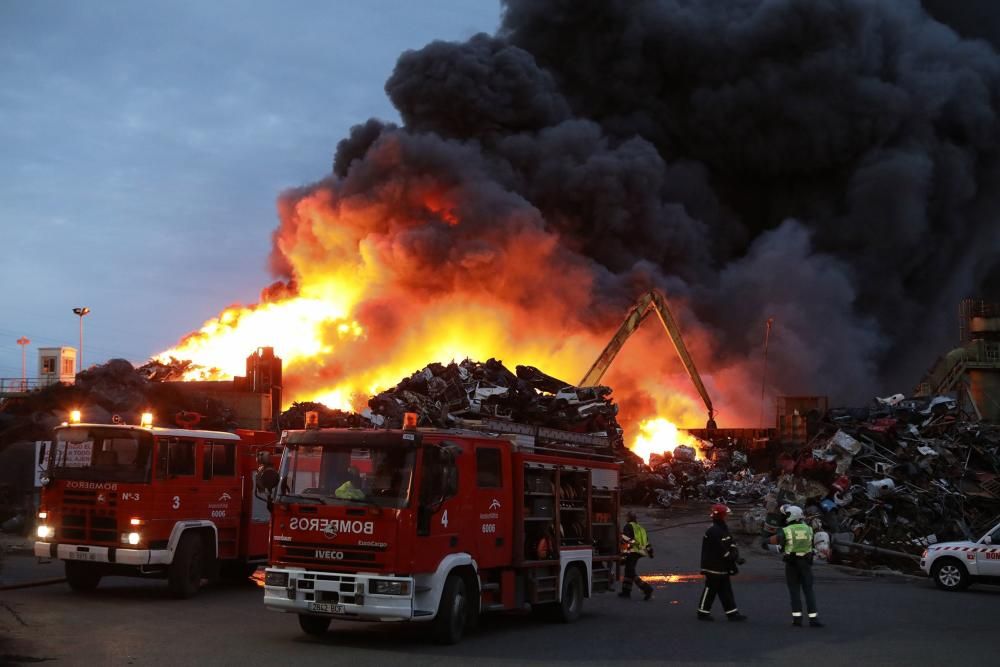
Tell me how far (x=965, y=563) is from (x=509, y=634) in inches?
420

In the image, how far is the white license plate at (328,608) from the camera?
12.0m

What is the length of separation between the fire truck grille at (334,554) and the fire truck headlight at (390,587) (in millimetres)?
193

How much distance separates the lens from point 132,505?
15.9 metres

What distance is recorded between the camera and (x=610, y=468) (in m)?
17.6

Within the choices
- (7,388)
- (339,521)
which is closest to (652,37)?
(7,388)

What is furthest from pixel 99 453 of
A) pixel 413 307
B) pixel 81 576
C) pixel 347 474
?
pixel 413 307

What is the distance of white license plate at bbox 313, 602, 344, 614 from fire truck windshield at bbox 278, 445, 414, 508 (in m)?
1.14

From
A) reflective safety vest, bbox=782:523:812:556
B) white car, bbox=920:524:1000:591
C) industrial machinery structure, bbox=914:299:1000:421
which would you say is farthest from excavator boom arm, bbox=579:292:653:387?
reflective safety vest, bbox=782:523:812:556

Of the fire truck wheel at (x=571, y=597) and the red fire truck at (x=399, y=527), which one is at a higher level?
the red fire truck at (x=399, y=527)

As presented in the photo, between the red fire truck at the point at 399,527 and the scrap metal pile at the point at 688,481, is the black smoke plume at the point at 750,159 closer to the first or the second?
the scrap metal pile at the point at 688,481

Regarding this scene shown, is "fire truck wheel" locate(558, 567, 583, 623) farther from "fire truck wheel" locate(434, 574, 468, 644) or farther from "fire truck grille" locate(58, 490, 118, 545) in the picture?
"fire truck grille" locate(58, 490, 118, 545)

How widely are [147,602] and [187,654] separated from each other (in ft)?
17.1

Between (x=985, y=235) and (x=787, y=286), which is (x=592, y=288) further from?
(x=985, y=235)

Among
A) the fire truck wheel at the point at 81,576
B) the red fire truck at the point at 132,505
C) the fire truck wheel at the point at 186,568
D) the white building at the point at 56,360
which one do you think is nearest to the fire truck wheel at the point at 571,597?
the red fire truck at the point at 132,505
